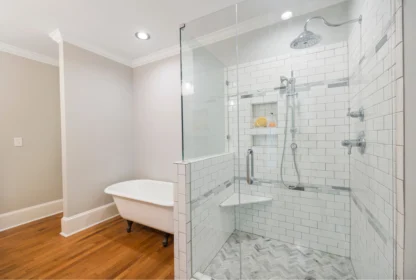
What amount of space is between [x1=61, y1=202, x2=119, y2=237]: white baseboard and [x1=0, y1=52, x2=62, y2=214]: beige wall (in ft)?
3.21

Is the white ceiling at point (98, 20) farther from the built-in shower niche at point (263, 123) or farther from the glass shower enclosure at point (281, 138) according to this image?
the built-in shower niche at point (263, 123)

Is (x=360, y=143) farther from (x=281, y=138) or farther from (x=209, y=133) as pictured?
(x=209, y=133)

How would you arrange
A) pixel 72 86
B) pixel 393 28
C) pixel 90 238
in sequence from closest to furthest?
pixel 393 28, pixel 90 238, pixel 72 86

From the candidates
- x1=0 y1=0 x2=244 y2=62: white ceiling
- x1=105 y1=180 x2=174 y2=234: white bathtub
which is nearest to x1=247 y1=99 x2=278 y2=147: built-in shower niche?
x1=0 y1=0 x2=244 y2=62: white ceiling

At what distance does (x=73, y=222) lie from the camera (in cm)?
228

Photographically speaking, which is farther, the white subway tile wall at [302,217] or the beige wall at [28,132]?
the beige wall at [28,132]

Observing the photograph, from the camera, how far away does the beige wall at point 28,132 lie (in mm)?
2453

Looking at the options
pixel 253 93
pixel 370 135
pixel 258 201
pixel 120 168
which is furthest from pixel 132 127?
pixel 370 135

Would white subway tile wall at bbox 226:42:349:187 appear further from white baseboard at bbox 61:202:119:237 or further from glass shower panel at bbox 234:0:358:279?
white baseboard at bbox 61:202:119:237

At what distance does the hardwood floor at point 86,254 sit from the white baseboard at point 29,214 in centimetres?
13

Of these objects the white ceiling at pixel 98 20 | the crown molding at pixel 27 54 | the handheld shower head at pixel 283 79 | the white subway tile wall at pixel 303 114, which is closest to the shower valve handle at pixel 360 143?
the white subway tile wall at pixel 303 114

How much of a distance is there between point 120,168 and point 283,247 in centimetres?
257

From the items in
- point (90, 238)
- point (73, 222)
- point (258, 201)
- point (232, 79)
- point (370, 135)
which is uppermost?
point (232, 79)

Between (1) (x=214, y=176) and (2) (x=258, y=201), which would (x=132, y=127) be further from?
(2) (x=258, y=201)
